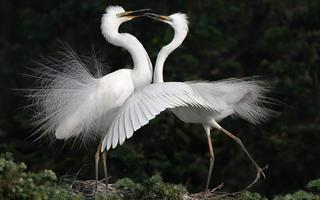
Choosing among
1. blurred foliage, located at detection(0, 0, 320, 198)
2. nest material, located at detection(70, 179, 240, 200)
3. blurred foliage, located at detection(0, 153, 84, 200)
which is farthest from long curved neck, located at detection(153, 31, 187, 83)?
blurred foliage, located at detection(0, 153, 84, 200)

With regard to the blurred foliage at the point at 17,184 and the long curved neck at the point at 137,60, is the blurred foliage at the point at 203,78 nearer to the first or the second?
the long curved neck at the point at 137,60

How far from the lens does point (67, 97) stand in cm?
743

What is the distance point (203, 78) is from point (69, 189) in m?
3.56

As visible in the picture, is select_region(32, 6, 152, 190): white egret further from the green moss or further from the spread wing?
the green moss

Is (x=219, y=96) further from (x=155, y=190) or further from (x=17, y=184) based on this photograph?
(x=17, y=184)

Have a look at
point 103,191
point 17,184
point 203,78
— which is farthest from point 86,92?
point 203,78

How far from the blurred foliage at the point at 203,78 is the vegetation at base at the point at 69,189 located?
218 cm

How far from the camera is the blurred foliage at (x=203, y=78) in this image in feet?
30.9

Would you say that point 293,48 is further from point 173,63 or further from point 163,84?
point 163,84

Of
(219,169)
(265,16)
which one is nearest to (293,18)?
(265,16)

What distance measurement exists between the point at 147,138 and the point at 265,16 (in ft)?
7.17

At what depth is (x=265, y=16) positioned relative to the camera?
35.0 feet

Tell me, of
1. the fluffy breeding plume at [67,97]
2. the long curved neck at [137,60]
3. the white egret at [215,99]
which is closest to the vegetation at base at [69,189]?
the white egret at [215,99]

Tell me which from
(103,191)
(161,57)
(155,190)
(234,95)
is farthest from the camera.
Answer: (161,57)
